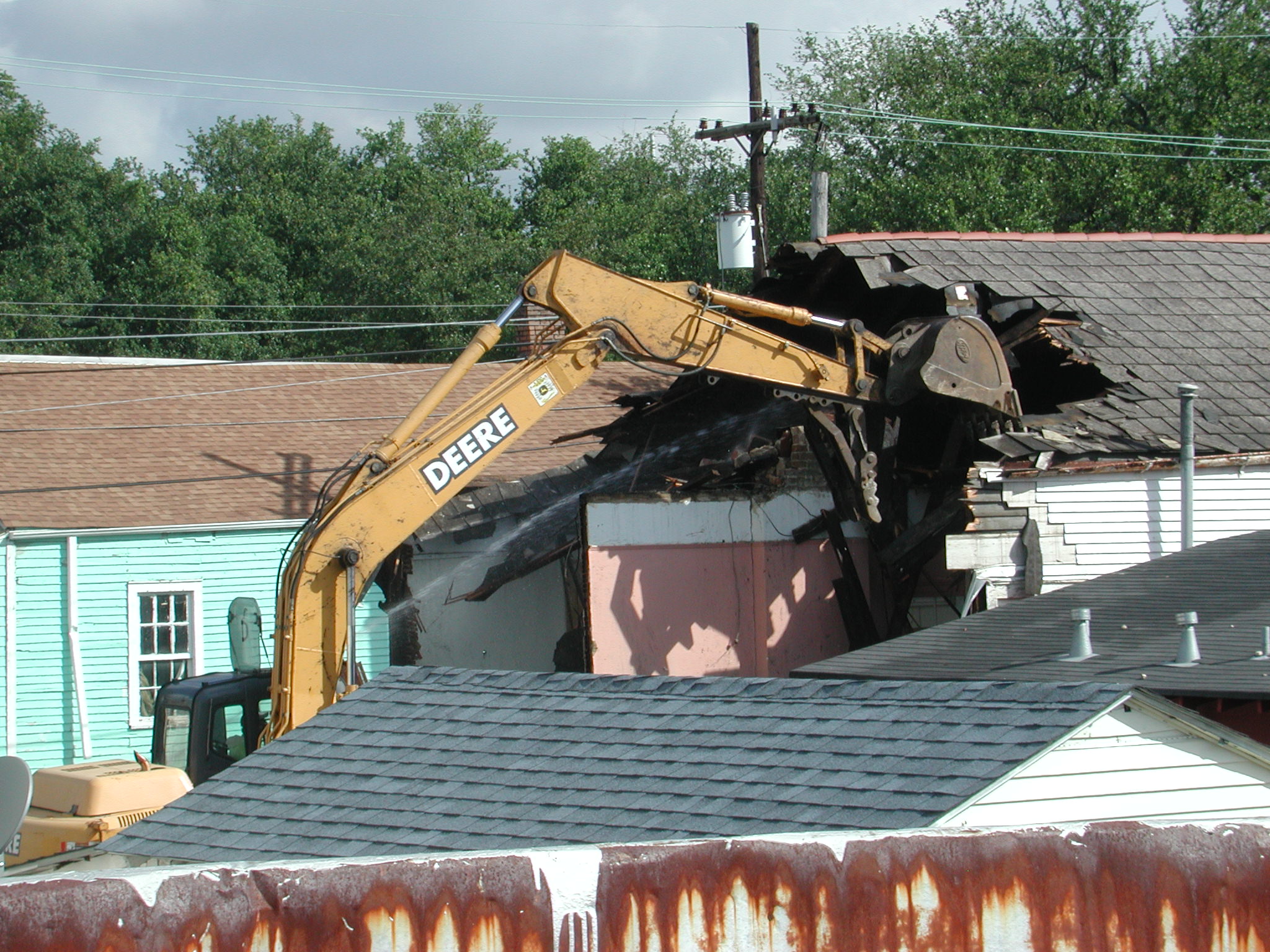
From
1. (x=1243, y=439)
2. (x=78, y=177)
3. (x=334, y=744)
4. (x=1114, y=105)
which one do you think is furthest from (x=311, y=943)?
(x=78, y=177)

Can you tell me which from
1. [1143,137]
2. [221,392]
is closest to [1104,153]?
[1143,137]

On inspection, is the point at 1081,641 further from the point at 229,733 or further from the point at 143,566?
the point at 143,566

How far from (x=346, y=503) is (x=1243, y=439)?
356 inches

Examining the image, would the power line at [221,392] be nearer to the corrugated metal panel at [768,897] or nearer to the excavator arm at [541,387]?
the excavator arm at [541,387]

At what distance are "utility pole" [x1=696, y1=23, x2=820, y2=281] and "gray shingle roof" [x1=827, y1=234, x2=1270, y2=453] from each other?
511cm

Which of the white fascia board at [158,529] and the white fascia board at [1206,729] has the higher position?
the white fascia board at [158,529]

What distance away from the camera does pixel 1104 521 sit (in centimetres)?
1355

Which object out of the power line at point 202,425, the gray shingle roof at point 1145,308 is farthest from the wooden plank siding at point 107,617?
the gray shingle roof at point 1145,308

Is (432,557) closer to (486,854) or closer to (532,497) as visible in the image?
(532,497)

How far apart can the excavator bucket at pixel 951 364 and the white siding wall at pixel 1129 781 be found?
6910 mm

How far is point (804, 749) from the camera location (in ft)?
21.1

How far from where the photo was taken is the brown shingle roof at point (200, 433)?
18.6m

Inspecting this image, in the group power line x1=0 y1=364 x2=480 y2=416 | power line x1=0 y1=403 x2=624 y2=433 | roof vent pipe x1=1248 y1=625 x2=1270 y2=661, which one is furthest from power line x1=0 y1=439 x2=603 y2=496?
roof vent pipe x1=1248 y1=625 x2=1270 y2=661

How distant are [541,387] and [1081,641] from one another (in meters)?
5.13
